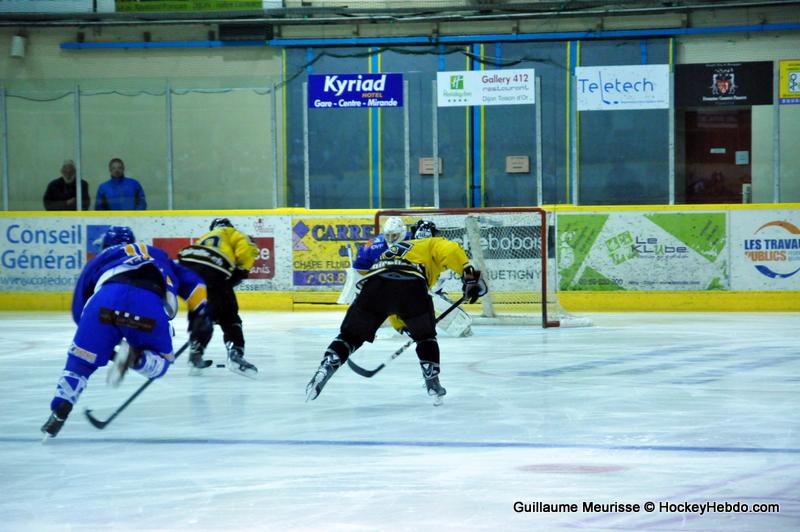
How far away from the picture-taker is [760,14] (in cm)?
1479

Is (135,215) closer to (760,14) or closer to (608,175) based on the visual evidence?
(608,175)

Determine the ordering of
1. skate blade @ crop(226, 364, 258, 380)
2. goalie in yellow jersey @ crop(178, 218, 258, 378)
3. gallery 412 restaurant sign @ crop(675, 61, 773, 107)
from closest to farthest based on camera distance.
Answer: skate blade @ crop(226, 364, 258, 380)
goalie in yellow jersey @ crop(178, 218, 258, 378)
gallery 412 restaurant sign @ crop(675, 61, 773, 107)

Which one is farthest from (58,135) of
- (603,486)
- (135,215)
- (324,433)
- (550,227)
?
(603,486)

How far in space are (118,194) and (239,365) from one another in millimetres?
6899

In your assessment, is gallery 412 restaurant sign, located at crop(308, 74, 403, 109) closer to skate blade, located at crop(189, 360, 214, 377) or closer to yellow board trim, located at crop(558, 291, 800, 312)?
yellow board trim, located at crop(558, 291, 800, 312)

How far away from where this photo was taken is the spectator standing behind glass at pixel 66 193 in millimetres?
13641

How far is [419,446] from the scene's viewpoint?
15.8 feet

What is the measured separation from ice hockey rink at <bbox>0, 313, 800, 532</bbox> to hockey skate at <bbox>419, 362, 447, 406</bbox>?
0.07 m

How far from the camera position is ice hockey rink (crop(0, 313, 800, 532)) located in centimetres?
363

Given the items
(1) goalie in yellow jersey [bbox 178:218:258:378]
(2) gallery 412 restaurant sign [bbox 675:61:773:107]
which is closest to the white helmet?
(1) goalie in yellow jersey [bbox 178:218:258:378]

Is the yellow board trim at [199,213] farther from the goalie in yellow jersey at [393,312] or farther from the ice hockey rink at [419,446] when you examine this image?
the goalie in yellow jersey at [393,312]

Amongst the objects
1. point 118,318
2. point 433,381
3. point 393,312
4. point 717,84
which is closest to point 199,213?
point 717,84

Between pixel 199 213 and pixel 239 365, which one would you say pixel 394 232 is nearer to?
pixel 239 365

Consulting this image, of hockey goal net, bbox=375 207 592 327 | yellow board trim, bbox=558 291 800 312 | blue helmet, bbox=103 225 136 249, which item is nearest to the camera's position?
blue helmet, bbox=103 225 136 249
